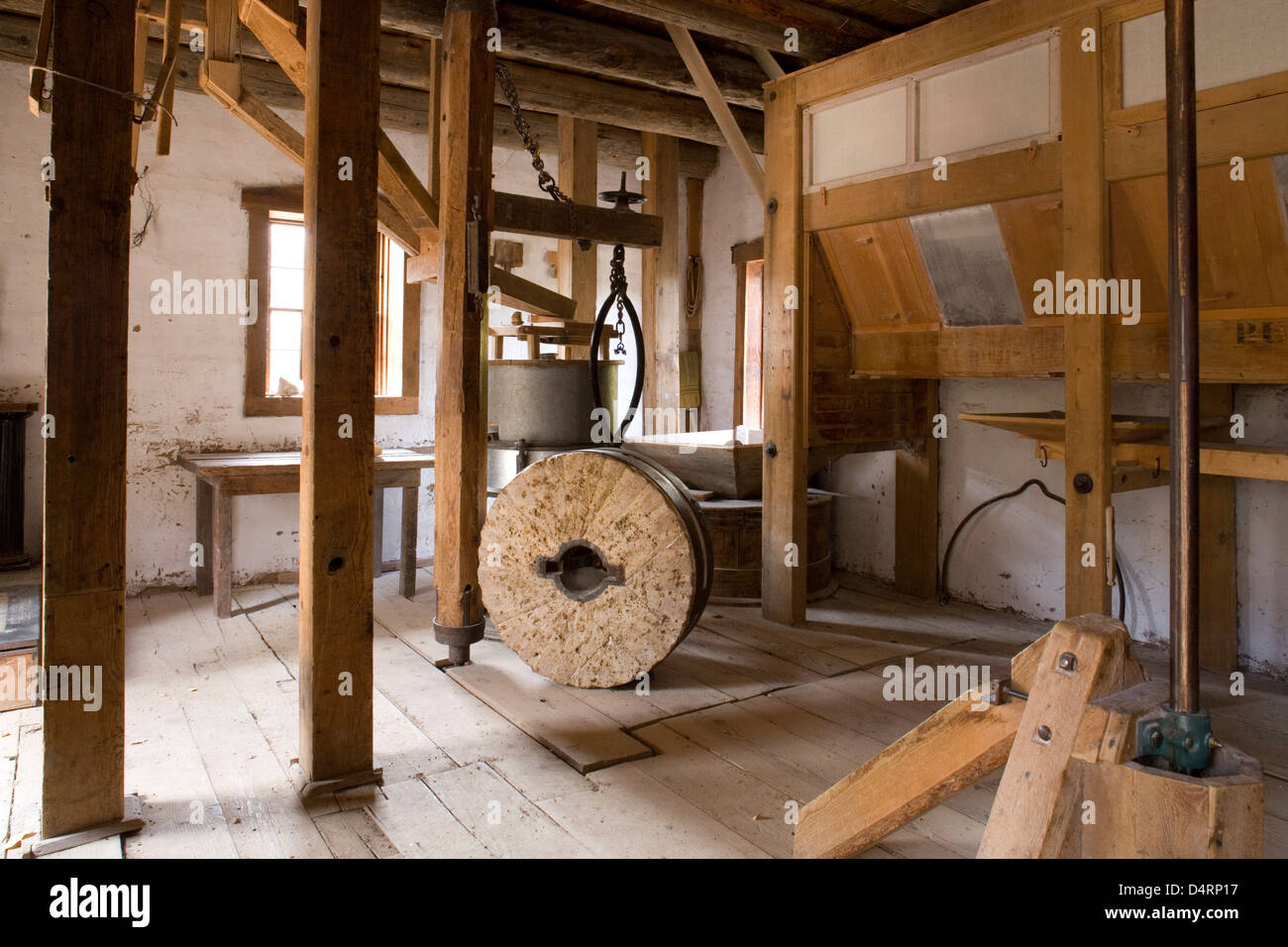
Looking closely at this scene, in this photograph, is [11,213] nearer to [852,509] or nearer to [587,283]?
[587,283]

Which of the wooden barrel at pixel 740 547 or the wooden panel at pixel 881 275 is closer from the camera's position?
the wooden panel at pixel 881 275

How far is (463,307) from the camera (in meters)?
4.13

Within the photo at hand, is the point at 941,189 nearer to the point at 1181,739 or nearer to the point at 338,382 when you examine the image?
the point at 338,382

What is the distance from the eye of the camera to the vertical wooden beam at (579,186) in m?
6.68

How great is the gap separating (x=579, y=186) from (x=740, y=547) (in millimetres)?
3001

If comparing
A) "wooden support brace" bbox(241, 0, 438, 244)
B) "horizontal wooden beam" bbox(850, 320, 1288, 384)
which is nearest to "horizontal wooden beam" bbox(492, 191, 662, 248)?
"wooden support brace" bbox(241, 0, 438, 244)

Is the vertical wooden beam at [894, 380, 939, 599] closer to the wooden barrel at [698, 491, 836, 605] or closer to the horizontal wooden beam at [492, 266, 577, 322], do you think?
the wooden barrel at [698, 491, 836, 605]

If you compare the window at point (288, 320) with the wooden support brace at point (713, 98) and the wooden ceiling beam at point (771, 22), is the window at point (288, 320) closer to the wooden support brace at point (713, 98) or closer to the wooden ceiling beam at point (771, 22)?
the wooden support brace at point (713, 98)

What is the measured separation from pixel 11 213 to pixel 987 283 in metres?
5.59

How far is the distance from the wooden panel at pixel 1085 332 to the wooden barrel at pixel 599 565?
158cm

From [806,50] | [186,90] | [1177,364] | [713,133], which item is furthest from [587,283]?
[1177,364]

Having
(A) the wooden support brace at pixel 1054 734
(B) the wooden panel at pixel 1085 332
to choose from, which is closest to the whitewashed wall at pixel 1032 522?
(B) the wooden panel at pixel 1085 332

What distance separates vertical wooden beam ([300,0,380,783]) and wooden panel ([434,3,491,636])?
3.84ft

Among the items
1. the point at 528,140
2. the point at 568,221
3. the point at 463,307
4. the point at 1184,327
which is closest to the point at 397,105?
the point at 528,140
